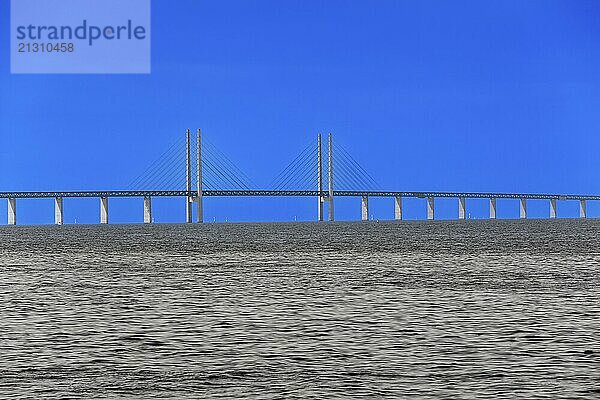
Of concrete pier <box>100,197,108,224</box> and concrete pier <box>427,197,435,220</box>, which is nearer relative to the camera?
concrete pier <box>100,197,108,224</box>

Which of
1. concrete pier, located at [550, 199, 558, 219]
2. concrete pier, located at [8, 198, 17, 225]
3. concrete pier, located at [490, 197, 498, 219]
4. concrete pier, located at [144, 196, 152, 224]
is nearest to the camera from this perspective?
concrete pier, located at [144, 196, 152, 224]

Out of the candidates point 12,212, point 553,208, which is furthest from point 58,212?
point 553,208

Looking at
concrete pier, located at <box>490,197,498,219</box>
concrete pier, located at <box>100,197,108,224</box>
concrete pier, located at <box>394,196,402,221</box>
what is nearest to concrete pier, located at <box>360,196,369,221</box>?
concrete pier, located at <box>394,196,402,221</box>

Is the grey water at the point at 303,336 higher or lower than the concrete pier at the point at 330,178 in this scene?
lower

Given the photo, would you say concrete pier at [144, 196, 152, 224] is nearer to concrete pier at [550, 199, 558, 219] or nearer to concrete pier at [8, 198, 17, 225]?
concrete pier at [8, 198, 17, 225]

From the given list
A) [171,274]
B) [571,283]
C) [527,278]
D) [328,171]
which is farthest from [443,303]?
[328,171]

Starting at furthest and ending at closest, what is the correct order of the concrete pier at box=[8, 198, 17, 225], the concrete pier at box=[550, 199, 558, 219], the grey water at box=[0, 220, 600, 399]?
1. the concrete pier at box=[550, 199, 558, 219]
2. the concrete pier at box=[8, 198, 17, 225]
3. the grey water at box=[0, 220, 600, 399]

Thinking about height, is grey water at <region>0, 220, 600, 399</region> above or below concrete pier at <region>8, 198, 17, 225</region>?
below

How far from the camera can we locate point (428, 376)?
15.8 feet

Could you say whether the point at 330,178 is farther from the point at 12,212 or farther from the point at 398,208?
the point at 12,212

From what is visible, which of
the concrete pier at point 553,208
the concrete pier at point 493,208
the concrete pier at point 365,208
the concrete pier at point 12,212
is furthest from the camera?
the concrete pier at point 553,208

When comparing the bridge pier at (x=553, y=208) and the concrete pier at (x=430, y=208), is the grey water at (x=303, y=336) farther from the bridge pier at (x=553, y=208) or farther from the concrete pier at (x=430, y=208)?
the bridge pier at (x=553, y=208)

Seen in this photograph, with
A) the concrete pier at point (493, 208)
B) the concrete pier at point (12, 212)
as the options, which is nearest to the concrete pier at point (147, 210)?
the concrete pier at point (12, 212)

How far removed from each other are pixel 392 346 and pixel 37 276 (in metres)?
8.34
